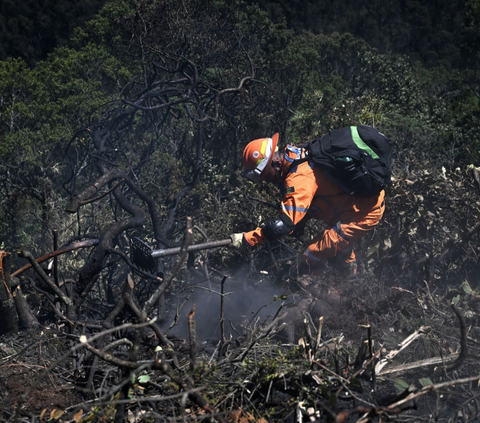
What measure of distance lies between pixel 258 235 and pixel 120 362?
2.54 m

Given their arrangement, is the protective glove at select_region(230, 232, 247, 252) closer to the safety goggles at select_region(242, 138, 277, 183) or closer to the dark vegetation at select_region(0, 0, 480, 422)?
the dark vegetation at select_region(0, 0, 480, 422)

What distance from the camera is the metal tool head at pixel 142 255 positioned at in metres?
4.29

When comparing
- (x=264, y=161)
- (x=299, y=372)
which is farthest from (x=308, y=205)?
(x=299, y=372)

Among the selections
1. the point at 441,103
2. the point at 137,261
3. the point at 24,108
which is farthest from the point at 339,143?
the point at 24,108

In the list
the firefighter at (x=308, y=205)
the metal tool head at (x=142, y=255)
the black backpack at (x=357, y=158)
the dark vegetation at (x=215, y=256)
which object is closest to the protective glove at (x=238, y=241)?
the firefighter at (x=308, y=205)

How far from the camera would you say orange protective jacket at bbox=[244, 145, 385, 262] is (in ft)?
14.9

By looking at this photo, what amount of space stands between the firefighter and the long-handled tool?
0.99 ft

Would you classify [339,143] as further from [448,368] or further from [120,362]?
[120,362]

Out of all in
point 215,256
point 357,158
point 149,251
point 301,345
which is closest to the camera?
point 301,345

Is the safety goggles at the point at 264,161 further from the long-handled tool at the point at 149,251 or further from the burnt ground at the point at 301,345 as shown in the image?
the burnt ground at the point at 301,345

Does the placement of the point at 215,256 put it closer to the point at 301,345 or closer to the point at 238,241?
the point at 238,241

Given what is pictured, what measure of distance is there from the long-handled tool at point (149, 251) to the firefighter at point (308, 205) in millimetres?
302

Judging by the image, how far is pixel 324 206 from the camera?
498 cm

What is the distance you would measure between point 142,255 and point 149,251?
0.14m
